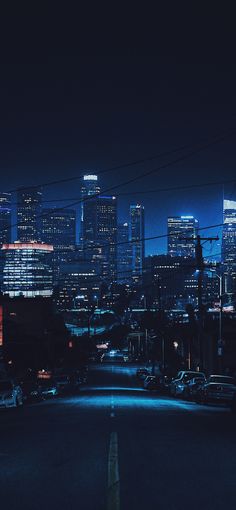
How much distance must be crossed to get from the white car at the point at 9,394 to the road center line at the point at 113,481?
20.2 meters

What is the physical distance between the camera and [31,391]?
53375mm

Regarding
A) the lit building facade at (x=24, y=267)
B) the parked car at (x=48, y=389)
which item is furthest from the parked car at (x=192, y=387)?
the lit building facade at (x=24, y=267)

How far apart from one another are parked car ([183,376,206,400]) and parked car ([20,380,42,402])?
10093 millimetres

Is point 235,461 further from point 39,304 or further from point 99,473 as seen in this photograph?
point 39,304

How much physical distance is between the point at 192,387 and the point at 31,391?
12656 millimetres

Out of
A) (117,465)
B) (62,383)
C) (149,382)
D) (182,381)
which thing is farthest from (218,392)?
(149,382)

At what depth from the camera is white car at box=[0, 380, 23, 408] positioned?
123ft

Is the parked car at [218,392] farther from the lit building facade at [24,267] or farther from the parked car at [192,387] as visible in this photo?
the lit building facade at [24,267]

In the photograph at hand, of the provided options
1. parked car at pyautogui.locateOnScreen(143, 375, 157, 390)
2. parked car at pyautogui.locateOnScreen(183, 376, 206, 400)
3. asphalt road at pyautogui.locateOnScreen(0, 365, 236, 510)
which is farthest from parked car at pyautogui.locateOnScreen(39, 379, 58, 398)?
asphalt road at pyautogui.locateOnScreen(0, 365, 236, 510)

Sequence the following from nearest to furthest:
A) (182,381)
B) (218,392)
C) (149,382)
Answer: (218,392)
(182,381)
(149,382)

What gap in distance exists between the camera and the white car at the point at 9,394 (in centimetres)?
3738

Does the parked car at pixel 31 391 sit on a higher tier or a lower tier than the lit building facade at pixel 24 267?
lower

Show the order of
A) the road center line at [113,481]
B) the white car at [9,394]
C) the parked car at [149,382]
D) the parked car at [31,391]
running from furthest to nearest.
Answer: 1. the parked car at [149,382]
2. the parked car at [31,391]
3. the white car at [9,394]
4. the road center line at [113,481]

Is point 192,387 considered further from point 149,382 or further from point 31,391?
point 149,382
